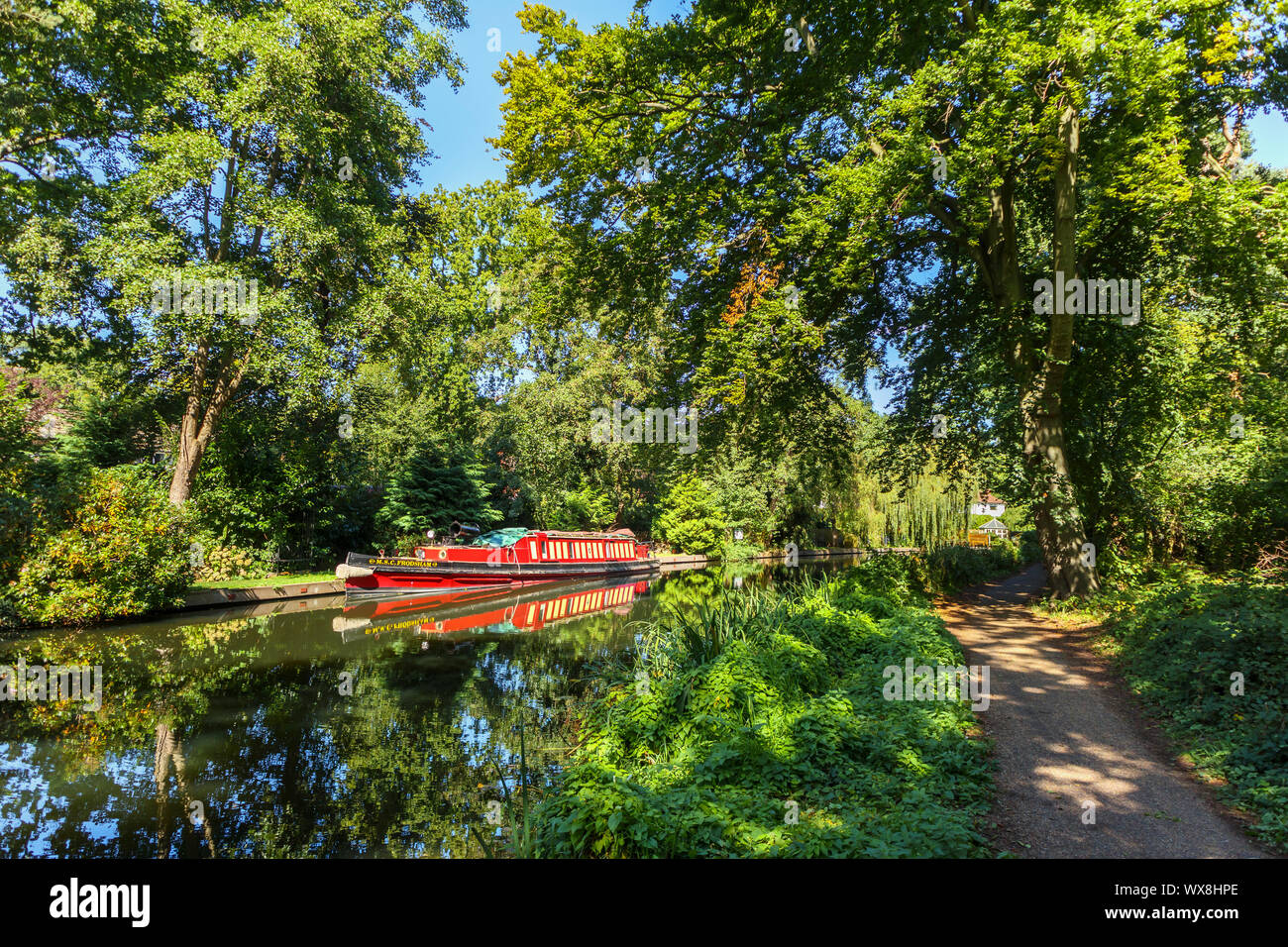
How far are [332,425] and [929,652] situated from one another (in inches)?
827

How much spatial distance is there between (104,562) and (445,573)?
9.51 metres

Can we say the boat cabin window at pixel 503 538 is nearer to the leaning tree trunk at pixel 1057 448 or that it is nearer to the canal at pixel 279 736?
the canal at pixel 279 736

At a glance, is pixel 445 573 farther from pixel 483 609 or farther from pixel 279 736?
pixel 279 736

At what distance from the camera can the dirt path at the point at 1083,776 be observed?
3760mm

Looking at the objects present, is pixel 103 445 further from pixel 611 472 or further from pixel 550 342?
pixel 611 472

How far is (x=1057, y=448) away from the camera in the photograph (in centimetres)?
1154

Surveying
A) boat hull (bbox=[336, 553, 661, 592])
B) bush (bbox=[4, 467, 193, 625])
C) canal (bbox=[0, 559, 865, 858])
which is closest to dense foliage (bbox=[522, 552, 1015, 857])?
canal (bbox=[0, 559, 865, 858])

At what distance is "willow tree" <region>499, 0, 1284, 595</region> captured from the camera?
28.5 ft

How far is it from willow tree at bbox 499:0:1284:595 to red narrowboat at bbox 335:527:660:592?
11.4 m

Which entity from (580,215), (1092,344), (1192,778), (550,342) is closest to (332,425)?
(550,342)

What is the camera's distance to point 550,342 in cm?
3061

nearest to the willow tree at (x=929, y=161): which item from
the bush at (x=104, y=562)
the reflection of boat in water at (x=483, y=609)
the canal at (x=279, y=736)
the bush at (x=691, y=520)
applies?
the canal at (x=279, y=736)

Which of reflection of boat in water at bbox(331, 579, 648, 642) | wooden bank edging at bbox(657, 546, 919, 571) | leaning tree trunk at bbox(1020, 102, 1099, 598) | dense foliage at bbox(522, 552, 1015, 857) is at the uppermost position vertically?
leaning tree trunk at bbox(1020, 102, 1099, 598)

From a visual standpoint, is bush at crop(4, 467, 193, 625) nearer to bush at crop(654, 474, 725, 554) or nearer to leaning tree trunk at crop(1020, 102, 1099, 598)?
leaning tree trunk at crop(1020, 102, 1099, 598)
